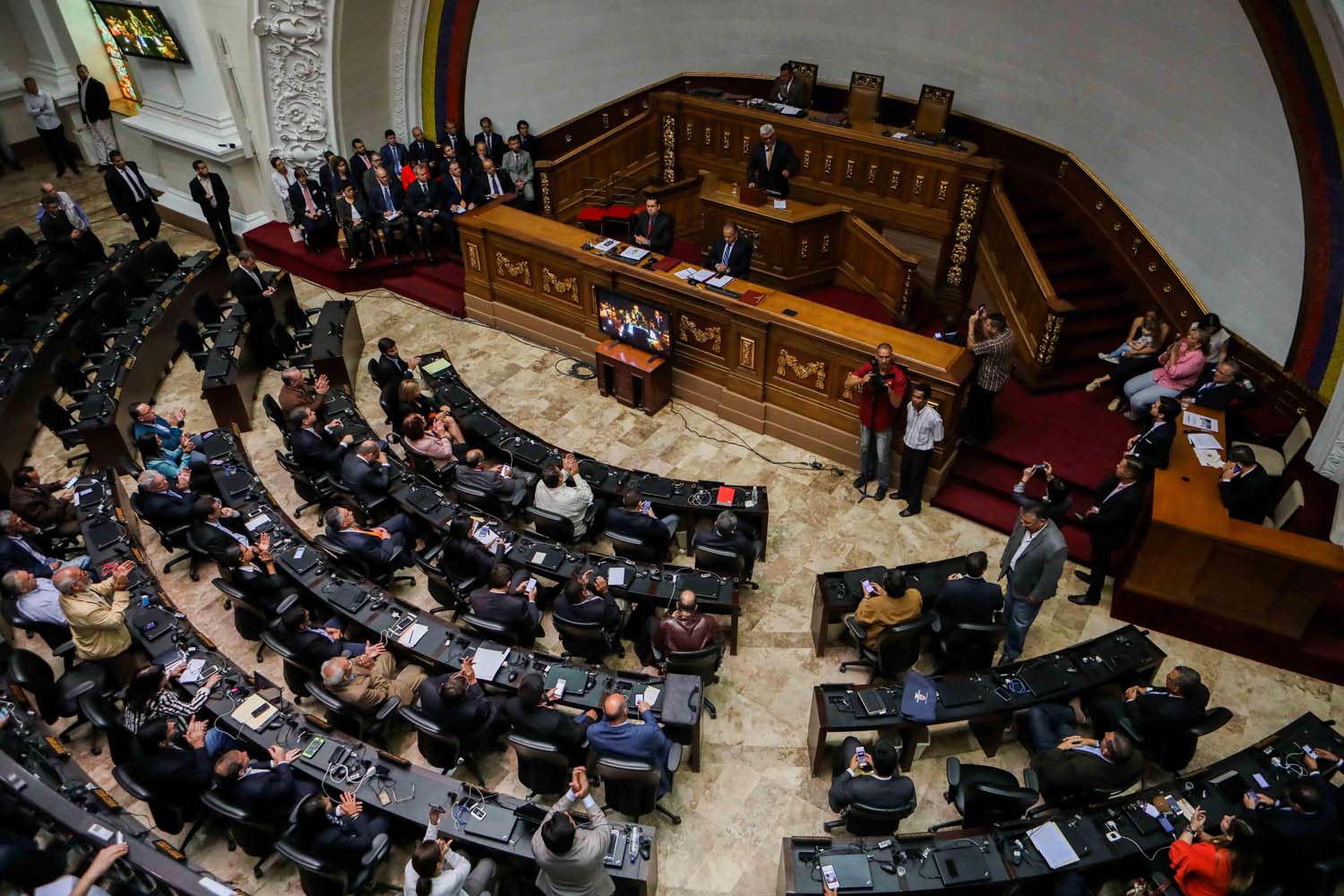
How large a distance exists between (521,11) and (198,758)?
38.4 ft

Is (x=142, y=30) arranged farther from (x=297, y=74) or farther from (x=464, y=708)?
(x=464, y=708)

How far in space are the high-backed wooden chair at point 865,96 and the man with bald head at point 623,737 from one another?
9.47 m

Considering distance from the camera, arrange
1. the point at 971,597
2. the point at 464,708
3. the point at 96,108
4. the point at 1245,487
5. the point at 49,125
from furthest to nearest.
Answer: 1. the point at 49,125
2. the point at 96,108
3. the point at 1245,487
4. the point at 971,597
5. the point at 464,708

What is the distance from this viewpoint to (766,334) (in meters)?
8.71

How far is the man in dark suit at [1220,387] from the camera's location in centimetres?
755

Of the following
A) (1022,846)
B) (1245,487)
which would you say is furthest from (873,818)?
(1245,487)

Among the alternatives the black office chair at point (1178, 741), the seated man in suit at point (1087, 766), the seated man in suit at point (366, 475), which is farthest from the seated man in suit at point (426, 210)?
the black office chair at point (1178, 741)

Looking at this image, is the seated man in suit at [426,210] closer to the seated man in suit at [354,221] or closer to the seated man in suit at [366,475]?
the seated man in suit at [354,221]

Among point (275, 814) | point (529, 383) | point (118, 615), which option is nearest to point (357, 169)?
point (529, 383)

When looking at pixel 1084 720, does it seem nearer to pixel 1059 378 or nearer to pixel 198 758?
pixel 1059 378

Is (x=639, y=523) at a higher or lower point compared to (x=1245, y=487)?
lower

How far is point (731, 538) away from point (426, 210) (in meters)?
7.33

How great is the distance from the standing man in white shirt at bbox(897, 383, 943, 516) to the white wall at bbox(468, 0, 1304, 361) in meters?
3.54

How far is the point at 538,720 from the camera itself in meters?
5.48
